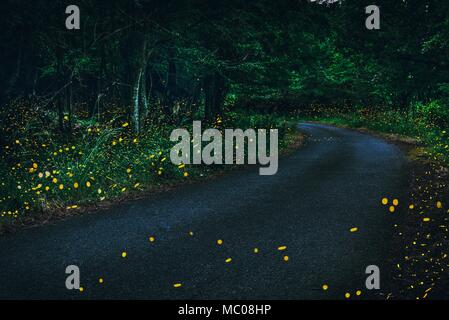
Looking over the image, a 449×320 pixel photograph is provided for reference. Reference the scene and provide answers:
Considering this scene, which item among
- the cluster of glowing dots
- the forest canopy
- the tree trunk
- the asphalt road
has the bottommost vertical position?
the asphalt road

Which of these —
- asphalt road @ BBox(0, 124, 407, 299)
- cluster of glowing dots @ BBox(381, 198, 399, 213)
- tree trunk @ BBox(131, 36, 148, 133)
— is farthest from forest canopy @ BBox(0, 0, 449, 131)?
cluster of glowing dots @ BBox(381, 198, 399, 213)

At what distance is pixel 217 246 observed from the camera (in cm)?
571

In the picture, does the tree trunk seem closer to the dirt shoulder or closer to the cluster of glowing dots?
the cluster of glowing dots

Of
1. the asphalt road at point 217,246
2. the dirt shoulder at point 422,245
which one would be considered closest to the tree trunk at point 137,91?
the asphalt road at point 217,246

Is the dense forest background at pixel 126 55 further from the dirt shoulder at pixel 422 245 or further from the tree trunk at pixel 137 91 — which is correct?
the dirt shoulder at pixel 422 245

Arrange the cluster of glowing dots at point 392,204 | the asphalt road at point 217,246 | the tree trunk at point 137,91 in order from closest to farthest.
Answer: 1. the asphalt road at point 217,246
2. the cluster of glowing dots at point 392,204
3. the tree trunk at point 137,91

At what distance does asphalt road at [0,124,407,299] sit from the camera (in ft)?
14.3

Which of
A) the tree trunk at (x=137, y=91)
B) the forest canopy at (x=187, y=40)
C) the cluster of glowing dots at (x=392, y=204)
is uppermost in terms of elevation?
the forest canopy at (x=187, y=40)

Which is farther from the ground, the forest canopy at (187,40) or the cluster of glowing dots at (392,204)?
the forest canopy at (187,40)

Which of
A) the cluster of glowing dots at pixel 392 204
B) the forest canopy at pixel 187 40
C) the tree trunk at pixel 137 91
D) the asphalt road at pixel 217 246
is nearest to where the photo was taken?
the asphalt road at pixel 217 246

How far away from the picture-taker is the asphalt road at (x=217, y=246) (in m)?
4.37

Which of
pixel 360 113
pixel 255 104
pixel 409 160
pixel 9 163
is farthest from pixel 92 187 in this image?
pixel 255 104

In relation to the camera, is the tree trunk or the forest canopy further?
the tree trunk

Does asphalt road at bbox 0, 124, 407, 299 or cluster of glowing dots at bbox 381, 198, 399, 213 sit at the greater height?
cluster of glowing dots at bbox 381, 198, 399, 213
